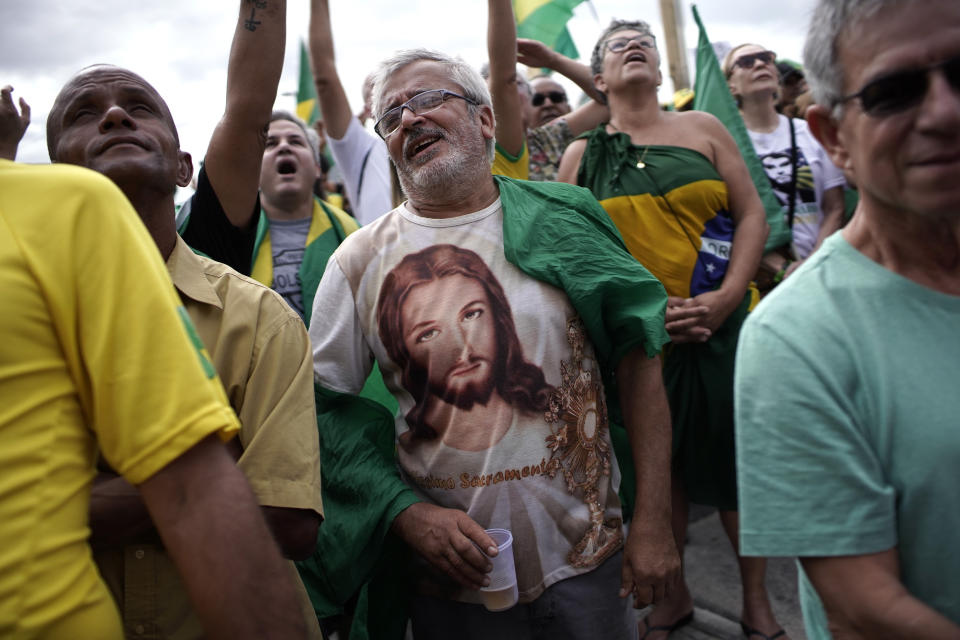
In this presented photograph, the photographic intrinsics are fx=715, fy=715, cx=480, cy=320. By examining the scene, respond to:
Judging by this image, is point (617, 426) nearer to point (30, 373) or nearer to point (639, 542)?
point (639, 542)

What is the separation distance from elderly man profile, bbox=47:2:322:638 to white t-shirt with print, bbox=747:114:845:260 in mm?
2646

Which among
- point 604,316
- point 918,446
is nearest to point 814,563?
point 918,446

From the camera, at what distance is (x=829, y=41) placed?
1100mm

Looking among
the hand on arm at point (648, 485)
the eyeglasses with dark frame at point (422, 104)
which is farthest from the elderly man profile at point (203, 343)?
the hand on arm at point (648, 485)

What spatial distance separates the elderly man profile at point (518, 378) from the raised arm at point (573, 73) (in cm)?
171

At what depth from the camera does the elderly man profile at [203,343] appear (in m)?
1.21

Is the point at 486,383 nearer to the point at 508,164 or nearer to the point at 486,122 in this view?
the point at 486,122

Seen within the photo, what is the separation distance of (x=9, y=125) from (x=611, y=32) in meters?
2.41

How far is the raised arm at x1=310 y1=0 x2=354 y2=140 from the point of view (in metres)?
3.27

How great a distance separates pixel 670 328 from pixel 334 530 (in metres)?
1.47

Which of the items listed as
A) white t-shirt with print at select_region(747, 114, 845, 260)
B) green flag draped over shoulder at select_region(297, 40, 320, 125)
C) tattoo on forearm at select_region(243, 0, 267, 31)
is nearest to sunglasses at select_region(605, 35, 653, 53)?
white t-shirt with print at select_region(747, 114, 845, 260)

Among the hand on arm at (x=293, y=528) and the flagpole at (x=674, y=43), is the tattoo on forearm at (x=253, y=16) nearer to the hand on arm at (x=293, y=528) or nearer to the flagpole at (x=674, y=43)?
the hand on arm at (x=293, y=528)

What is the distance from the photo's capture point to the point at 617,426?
2.03m

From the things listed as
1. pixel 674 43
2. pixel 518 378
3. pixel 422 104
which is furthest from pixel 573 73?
pixel 674 43
